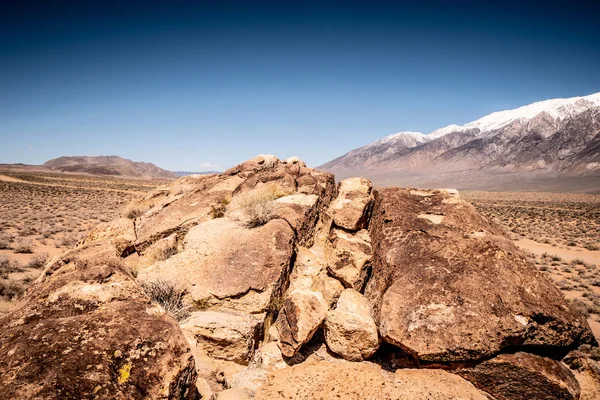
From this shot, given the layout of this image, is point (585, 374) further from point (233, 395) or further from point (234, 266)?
point (234, 266)

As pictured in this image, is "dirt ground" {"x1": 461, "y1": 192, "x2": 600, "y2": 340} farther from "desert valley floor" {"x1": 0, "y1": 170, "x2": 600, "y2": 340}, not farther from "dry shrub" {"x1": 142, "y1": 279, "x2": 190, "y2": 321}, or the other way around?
"dry shrub" {"x1": 142, "y1": 279, "x2": 190, "y2": 321}

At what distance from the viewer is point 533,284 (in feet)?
14.0

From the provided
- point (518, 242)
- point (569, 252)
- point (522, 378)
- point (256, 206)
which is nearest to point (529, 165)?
point (518, 242)

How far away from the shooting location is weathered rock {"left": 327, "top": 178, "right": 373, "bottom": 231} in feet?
21.5

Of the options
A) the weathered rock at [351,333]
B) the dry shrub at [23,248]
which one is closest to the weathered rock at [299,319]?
the weathered rock at [351,333]

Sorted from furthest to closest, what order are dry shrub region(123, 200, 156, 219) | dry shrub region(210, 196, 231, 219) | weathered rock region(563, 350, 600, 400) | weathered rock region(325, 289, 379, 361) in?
dry shrub region(123, 200, 156, 219) < dry shrub region(210, 196, 231, 219) < weathered rock region(325, 289, 379, 361) < weathered rock region(563, 350, 600, 400)

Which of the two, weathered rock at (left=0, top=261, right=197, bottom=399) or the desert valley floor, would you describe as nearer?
weathered rock at (left=0, top=261, right=197, bottom=399)

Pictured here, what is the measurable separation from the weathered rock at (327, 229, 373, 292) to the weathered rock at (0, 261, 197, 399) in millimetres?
3218

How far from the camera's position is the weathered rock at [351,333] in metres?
4.20

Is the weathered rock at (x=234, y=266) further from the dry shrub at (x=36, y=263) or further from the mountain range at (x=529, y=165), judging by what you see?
the mountain range at (x=529, y=165)

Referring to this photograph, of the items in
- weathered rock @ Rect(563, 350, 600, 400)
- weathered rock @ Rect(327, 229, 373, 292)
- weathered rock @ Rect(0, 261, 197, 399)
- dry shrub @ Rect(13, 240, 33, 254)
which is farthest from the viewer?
dry shrub @ Rect(13, 240, 33, 254)

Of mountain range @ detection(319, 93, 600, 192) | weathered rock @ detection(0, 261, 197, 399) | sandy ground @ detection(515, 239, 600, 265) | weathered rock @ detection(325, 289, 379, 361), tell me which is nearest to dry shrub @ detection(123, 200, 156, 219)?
weathered rock @ detection(0, 261, 197, 399)

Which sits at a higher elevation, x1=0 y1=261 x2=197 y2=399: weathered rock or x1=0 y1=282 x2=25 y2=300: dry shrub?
x1=0 y1=261 x2=197 y2=399: weathered rock

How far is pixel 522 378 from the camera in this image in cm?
359
